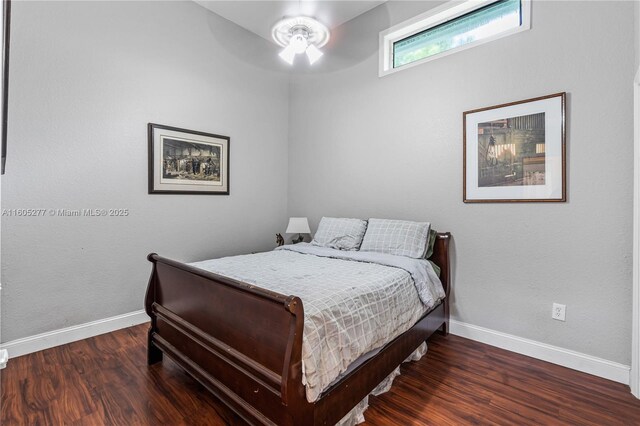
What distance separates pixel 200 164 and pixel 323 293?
241cm

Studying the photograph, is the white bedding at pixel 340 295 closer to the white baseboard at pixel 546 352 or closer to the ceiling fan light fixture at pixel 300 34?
the white baseboard at pixel 546 352

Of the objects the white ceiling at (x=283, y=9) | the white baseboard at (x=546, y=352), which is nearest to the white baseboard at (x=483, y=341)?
the white baseboard at (x=546, y=352)

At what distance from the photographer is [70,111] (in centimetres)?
260

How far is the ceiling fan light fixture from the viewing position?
2406mm

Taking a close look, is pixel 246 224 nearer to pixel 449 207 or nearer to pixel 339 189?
pixel 339 189

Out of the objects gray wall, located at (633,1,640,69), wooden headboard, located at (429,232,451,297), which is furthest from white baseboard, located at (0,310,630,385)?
gray wall, located at (633,1,640,69)

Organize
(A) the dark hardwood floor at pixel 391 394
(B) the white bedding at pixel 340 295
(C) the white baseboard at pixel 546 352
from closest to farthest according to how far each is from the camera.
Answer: (B) the white bedding at pixel 340 295 < (A) the dark hardwood floor at pixel 391 394 < (C) the white baseboard at pixel 546 352

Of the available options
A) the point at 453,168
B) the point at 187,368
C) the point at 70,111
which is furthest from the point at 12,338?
the point at 453,168

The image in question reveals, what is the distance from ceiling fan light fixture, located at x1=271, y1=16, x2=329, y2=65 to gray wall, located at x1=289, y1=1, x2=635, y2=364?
105 centimetres

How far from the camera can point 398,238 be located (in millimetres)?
2814

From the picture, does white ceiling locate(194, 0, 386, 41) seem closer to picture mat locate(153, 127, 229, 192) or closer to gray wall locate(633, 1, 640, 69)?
picture mat locate(153, 127, 229, 192)

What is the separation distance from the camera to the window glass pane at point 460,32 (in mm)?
2678

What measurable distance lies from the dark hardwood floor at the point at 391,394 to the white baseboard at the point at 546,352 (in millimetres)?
65

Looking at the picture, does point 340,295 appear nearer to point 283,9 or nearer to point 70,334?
point 70,334
